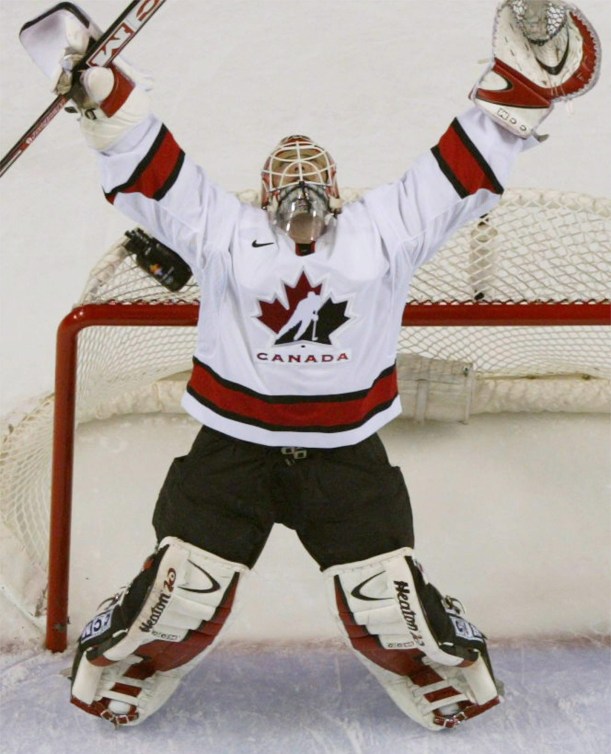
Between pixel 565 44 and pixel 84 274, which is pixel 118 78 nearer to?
pixel 565 44

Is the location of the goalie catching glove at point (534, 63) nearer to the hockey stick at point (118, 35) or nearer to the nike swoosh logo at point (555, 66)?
the nike swoosh logo at point (555, 66)

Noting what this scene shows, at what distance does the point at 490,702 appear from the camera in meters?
2.31

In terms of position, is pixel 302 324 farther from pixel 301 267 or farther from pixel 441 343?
pixel 441 343

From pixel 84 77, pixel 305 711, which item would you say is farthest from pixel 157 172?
pixel 305 711

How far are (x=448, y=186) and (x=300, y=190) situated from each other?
23 cm

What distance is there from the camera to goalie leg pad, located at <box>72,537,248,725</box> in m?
2.13

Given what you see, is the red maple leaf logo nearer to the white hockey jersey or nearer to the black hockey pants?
the white hockey jersey

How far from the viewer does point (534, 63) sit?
6.59 feet

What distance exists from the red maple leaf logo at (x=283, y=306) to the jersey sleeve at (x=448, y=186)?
0.47ft

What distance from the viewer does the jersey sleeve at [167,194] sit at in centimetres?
195

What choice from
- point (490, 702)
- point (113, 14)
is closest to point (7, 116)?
point (113, 14)

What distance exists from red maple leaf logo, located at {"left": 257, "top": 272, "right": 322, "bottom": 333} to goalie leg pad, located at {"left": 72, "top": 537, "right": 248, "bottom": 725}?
401mm

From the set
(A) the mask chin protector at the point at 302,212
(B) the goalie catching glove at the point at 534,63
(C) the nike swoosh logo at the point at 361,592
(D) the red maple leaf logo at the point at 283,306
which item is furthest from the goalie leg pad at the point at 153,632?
(B) the goalie catching glove at the point at 534,63

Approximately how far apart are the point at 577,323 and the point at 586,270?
1.12 feet
